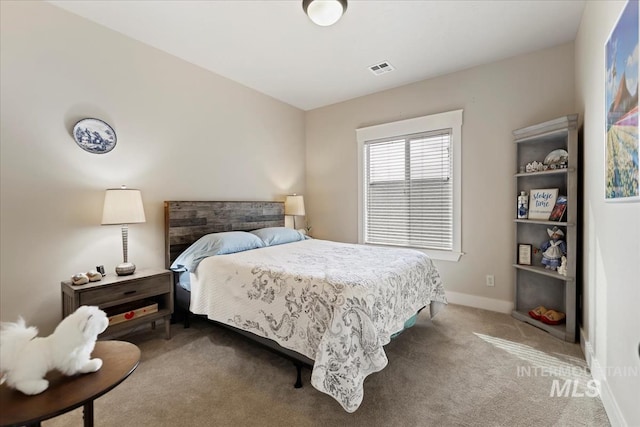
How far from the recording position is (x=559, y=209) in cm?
257

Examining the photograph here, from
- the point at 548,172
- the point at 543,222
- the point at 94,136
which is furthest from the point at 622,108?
the point at 94,136

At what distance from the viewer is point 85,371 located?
43.1 inches

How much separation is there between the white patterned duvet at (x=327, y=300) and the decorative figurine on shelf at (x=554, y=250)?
109cm

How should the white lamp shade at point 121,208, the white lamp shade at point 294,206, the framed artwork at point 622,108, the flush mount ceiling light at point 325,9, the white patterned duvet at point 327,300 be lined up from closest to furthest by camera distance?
the framed artwork at point 622,108 < the white patterned duvet at point 327,300 < the flush mount ceiling light at point 325,9 < the white lamp shade at point 121,208 < the white lamp shade at point 294,206

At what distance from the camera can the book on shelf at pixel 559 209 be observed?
2.53 metres

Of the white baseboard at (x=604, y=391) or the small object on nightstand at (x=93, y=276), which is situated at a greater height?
the small object on nightstand at (x=93, y=276)

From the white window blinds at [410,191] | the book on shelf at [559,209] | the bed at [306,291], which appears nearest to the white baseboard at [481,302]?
the white window blinds at [410,191]

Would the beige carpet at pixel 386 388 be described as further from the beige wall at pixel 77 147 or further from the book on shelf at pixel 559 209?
the book on shelf at pixel 559 209

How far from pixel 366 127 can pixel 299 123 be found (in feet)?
3.92

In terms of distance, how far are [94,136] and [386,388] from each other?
307cm

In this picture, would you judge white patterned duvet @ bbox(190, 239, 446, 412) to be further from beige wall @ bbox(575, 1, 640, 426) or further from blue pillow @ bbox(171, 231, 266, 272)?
beige wall @ bbox(575, 1, 640, 426)

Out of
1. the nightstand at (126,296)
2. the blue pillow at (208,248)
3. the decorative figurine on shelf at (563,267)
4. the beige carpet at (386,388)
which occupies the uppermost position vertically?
the blue pillow at (208,248)

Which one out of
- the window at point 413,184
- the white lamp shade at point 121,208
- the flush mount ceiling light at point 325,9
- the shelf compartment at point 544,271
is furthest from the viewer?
the window at point 413,184

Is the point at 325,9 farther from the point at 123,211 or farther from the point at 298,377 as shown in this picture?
the point at 298,377
